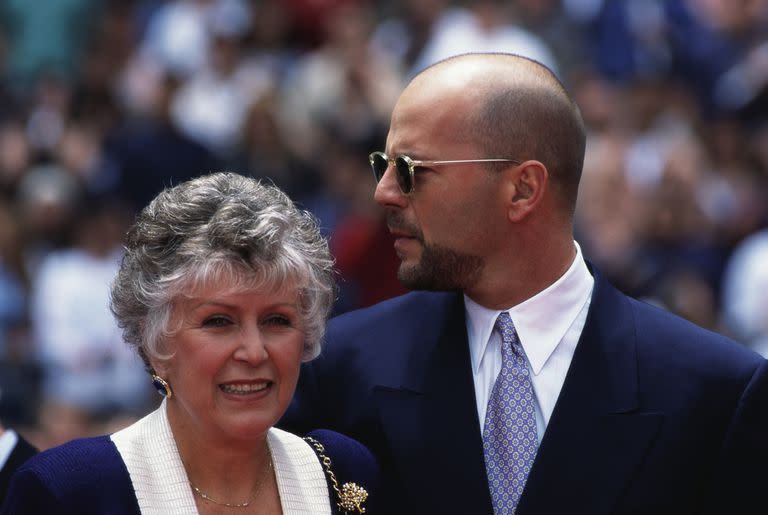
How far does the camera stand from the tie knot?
3793 mm

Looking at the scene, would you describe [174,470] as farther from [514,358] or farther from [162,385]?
[514,358]

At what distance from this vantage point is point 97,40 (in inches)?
437

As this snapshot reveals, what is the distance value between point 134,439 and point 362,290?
3.80 meters

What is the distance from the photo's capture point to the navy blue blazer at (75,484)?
3.27 metres

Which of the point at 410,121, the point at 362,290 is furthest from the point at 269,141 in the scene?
the point at 410,121

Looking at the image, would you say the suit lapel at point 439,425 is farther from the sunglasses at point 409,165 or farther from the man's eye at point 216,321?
the man's eye at point 216,321

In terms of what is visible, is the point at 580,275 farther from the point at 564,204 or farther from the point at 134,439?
the point at 134,439

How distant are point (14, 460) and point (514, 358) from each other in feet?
4.16

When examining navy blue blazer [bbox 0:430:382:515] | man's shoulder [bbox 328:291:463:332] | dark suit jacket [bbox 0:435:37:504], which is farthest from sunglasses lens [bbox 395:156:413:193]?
dark suit jacket [bbox 0:435:37:504]

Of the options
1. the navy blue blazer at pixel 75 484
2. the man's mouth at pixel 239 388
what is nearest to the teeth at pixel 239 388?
the man's mouth at pixel 239 388

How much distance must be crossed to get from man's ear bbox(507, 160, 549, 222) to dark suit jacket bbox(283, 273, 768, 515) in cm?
26

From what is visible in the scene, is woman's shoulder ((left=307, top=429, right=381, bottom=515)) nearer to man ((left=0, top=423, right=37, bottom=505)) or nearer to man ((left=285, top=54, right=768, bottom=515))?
man ((left=285, top=54, right=768, bottom=515))

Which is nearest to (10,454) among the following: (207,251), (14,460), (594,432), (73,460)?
(14,460)

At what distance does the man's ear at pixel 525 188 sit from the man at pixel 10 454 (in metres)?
1.36
